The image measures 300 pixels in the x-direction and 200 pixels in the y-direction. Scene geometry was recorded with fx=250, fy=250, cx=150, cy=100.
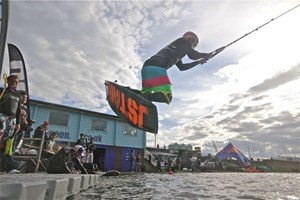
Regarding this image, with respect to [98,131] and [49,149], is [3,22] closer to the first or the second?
[49,149]

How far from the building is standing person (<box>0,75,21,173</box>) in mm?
13414

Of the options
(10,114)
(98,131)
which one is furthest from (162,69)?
(98,131)

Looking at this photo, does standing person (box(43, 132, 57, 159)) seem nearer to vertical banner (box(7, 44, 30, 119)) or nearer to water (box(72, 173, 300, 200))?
water (box(72, 173, 300, 200))

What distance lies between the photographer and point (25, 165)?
7.77m

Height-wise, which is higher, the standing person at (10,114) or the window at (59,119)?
the window at (59,119)

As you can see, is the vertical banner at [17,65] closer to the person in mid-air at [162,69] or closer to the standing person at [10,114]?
the standing person at [10,114]

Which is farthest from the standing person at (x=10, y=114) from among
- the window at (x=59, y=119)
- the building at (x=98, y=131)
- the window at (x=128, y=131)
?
the window at (x=128, y=131)

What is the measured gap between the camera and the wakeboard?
6.34m

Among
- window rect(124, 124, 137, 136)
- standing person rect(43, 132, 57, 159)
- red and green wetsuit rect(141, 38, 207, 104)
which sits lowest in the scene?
standing person rect(43, 132, 57, 159)

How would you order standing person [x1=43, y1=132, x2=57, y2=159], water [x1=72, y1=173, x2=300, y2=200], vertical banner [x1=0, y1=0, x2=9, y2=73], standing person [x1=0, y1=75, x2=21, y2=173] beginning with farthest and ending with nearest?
standing person [x1=43, y1=132, x2=57, y2=159] → water [x1=72, y1=173, x2=300, y2=200] → standing person [x1=0, y1=75, x2=21, y2=173] → vertical banner [x1=0, y1=0, x2=9, y2=73]

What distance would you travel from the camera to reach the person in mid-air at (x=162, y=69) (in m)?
6.60

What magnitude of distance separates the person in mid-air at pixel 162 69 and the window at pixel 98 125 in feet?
51.4

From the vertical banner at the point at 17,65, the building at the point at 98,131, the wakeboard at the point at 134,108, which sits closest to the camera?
the wakeboard at the point at 134,108

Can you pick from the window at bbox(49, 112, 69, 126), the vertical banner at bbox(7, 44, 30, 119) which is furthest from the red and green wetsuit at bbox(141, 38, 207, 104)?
the window at bbox(49, 112, 69, 126)
